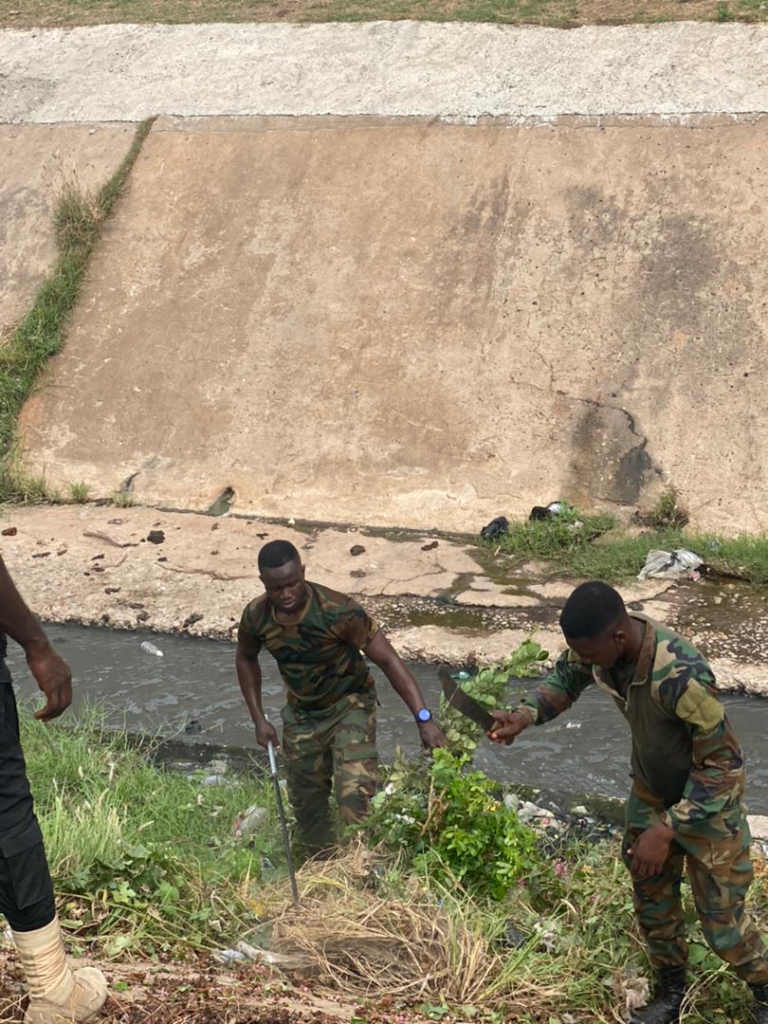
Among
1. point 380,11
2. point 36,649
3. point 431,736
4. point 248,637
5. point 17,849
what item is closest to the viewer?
point 17,849

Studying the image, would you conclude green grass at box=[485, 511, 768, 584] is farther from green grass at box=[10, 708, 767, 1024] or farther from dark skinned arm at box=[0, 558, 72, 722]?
dark skinned arm at box=[0, 558, 72, 722]

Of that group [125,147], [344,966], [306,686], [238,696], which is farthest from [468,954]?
[125,147]

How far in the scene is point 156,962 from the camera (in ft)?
12.6

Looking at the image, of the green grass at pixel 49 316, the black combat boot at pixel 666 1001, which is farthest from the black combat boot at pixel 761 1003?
the green grass at pixel 49 316

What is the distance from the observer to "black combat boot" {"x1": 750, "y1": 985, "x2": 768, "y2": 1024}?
3734 mm

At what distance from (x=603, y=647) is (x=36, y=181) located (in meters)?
11.5

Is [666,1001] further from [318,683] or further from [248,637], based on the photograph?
[248,637]

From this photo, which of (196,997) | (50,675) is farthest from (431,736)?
(50,675)

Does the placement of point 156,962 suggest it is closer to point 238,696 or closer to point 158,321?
point 238,696

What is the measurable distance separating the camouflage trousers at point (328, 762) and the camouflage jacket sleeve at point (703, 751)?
1.63 metres

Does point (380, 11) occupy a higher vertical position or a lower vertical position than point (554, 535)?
higher

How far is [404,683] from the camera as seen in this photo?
190 inches

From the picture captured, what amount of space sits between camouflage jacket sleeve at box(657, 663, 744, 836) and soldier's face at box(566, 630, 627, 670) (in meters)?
0.16

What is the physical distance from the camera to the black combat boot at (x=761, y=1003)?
12.3ft
